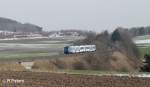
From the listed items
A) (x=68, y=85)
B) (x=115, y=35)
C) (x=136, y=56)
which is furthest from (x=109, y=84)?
(x=115, y=35)

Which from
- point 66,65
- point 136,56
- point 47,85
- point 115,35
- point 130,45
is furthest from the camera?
point 115,35

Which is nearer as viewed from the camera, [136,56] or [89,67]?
[89,67]

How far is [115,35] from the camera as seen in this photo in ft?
260

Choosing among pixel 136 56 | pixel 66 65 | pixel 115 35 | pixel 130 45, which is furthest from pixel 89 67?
pixel 115 35

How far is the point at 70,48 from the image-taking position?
6481 centimetres

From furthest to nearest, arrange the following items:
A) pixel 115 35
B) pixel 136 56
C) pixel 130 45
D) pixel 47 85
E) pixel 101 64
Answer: pixel 115 35 < pixel 130 45 < pixel 136 56 < pixel 101 64 < pixel 47 85

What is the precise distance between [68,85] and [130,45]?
2096 inches

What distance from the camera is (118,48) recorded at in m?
67.2

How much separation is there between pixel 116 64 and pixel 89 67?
4.55 meters

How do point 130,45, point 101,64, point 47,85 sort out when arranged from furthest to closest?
point 130,45, point 101,64, point 47,85

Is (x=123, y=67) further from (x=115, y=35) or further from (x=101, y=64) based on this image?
(x=115, y=35)

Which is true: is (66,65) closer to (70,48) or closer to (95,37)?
(70,48)

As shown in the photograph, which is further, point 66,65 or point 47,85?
point 66,65

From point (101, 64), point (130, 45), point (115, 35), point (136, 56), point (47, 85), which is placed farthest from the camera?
point (115, 35)
